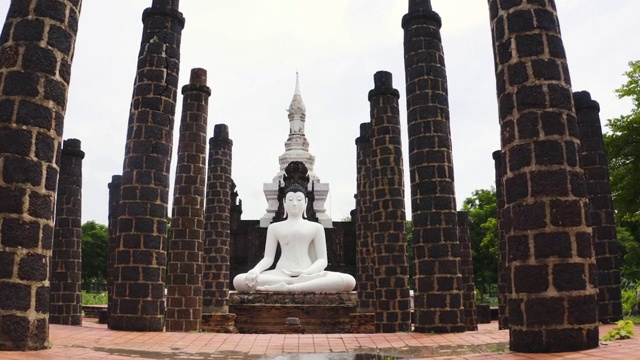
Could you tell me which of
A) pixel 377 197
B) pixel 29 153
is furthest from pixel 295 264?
pixel 29 153

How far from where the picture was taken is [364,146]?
1814 cm

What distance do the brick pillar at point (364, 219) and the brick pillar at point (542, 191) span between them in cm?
1038

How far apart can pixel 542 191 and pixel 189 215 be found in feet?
30.0

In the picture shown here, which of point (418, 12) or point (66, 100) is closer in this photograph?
point (66, 100)

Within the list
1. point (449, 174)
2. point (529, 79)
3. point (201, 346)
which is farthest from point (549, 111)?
point (201, 346)

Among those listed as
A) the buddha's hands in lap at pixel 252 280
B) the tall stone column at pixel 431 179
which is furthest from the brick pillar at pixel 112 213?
the tall stone column at pixel 431 179

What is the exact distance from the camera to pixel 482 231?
30938 millimetres

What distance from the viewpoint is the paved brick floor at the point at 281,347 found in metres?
5.50

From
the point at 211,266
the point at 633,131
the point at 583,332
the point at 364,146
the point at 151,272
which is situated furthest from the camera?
the point at 364,146

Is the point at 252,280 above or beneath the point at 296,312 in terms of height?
above

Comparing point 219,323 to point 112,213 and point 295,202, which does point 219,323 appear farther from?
point 112,213

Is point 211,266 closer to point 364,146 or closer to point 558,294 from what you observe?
point 364,146

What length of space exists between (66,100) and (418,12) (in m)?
6.95

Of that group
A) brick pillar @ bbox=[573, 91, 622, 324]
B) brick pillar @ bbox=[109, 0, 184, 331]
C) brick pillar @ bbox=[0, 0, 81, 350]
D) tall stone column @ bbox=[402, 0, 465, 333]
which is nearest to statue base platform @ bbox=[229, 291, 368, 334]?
brick pillar @ bbox=[109, 0, 184, 331]
